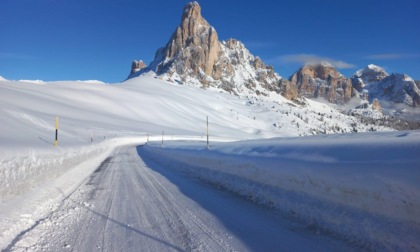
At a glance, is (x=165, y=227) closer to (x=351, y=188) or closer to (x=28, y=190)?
(x=351, y=188)

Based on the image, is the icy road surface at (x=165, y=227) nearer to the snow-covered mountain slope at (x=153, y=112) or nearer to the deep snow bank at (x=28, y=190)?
the deep snow bank at (x=28, y=190)

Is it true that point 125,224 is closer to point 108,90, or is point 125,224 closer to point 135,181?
point 135,181

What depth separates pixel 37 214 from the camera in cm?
673

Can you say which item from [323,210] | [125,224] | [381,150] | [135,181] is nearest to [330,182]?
[323,210]

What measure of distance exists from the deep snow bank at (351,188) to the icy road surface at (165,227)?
1.46 ft

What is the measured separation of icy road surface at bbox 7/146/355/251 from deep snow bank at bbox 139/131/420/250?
0.44 metres

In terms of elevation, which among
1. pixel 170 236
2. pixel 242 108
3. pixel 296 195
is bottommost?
pixel 170 236

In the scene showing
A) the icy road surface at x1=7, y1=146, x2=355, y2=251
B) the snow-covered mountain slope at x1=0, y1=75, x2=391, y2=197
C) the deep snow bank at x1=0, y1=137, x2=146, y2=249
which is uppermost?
the snow-covered mountain slope at x1=0, y1=75, x2=391, y2=197

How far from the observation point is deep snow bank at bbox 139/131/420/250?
4.91m

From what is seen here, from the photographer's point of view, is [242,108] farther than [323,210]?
Yes

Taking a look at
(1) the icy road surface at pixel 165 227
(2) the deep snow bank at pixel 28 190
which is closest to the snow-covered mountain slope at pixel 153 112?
(2) the deep snow bank at pixel 28 190

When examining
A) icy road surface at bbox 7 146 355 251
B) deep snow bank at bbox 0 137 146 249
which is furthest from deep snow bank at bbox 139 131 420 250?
deep snow bank at bbox 0 137 146 249

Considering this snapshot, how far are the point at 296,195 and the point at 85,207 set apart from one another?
15.7 feet

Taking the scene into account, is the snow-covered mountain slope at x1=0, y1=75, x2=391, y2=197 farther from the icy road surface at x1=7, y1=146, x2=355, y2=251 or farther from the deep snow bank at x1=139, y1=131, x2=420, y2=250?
the deep snow bank at x1=139, y1=131, x2=420, y2=250
